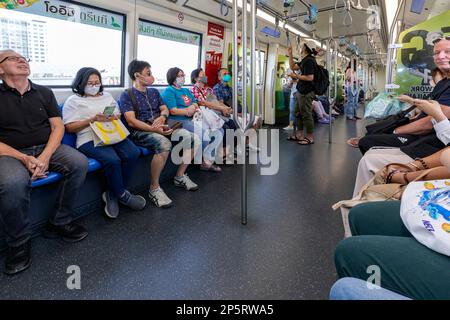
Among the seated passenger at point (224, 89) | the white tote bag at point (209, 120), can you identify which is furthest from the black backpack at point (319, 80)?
the white tote bag at point (209, 120)

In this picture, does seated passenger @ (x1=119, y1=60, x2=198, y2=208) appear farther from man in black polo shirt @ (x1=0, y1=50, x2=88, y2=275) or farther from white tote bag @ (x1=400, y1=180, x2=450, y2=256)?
white tote bag @ (x1=400, y1=180, x2=450, y2=256)

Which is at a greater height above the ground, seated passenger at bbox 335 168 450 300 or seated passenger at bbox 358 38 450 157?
seated passenger at bbox 358 38 450 157

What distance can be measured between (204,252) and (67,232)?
996 millimetres

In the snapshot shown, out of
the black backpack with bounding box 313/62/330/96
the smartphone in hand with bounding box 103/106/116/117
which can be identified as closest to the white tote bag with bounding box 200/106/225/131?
the smartphone in hand with bounding box 103/106/116/117

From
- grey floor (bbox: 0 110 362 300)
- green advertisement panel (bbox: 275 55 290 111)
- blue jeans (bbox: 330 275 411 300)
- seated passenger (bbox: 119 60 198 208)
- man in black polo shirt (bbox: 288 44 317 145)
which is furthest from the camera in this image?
green advertisement panel (bbox: 275 55 290 111)

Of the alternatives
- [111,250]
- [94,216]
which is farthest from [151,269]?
[94,216]

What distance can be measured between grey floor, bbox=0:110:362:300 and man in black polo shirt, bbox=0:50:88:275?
0.14 metres

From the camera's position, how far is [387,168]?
1.60 meters

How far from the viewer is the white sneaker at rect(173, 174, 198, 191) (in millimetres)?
3115

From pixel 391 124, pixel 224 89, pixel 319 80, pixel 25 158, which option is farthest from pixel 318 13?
pixel 25 158

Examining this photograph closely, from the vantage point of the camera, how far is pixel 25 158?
184 centimetres

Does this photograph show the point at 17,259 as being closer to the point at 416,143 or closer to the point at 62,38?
the point at 62,38

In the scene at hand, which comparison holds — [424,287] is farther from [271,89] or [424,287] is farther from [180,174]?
[271,89]

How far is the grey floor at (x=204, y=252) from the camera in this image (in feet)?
5.10
